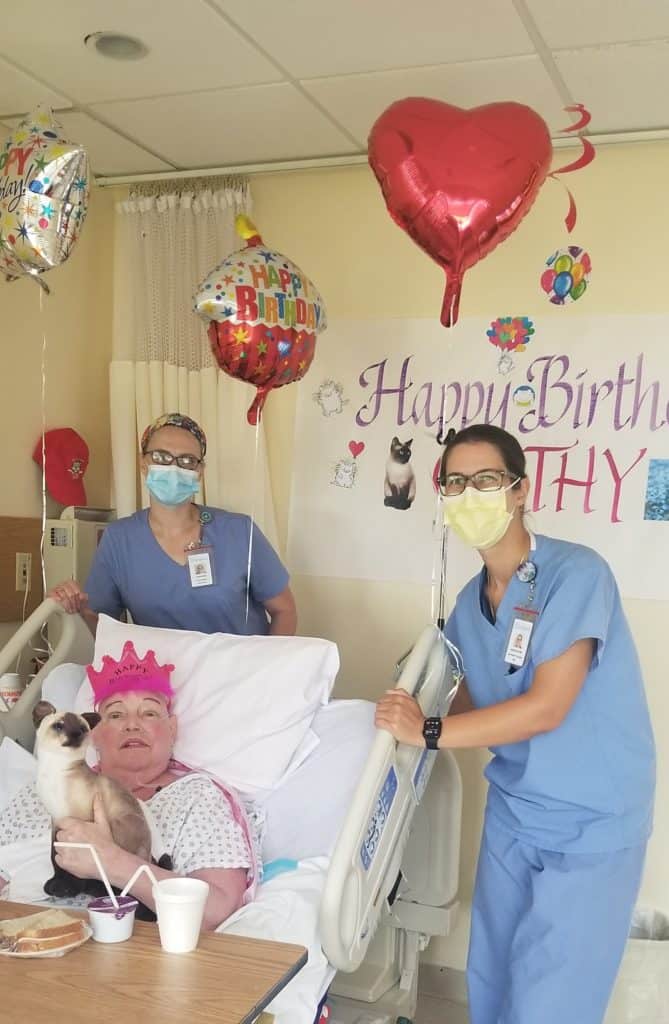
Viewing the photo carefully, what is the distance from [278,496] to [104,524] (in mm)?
579

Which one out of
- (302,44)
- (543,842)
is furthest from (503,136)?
(543,842)

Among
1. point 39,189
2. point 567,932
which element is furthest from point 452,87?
point 567,932

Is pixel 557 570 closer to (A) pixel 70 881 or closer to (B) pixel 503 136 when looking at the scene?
(B) pixel 503 136

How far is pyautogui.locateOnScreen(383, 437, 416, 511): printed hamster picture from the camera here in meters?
3.22

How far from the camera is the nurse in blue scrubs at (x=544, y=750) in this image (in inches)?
75.1

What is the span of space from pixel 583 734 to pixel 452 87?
1672mm

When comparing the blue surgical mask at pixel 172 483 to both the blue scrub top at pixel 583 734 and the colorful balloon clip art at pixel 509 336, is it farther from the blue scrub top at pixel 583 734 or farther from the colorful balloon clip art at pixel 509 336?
the colorful balloon clip art at pixel 509 336

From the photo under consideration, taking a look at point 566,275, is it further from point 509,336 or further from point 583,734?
point 583,734

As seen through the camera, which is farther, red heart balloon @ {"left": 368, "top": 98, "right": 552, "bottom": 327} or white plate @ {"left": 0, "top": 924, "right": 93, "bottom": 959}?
red heart balloon @ {"left": 368, "top": 98, "right": 552, "bottom": 327}

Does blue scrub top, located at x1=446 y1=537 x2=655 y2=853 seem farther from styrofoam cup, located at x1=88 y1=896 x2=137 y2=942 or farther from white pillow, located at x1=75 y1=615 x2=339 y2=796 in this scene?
styrofoam cup, located at x1=88 y1=896 x2=137 y2=942

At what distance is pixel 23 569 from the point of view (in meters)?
3.26

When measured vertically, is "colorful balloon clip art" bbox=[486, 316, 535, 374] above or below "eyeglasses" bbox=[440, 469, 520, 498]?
above

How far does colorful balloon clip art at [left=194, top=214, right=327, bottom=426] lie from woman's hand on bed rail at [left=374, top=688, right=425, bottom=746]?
1.12 meters

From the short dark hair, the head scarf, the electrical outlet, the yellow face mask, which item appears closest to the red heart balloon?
the short dark hair
